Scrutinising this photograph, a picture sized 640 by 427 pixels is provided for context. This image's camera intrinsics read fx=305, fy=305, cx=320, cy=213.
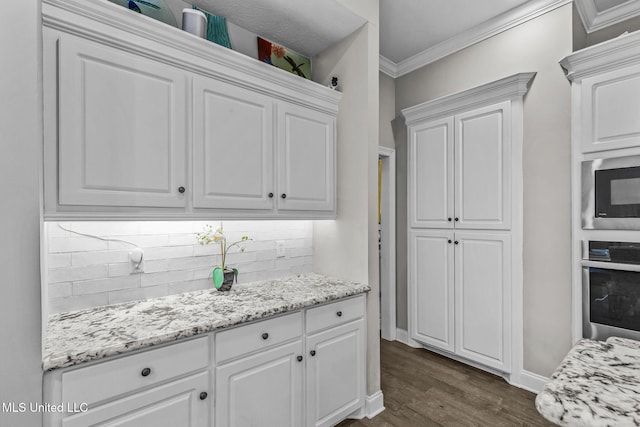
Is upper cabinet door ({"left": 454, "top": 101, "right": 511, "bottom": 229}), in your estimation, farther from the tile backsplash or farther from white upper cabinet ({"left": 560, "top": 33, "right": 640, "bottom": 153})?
the tile backsplash

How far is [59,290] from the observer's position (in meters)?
1.45

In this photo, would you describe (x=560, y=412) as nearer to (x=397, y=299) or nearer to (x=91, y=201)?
(x=91, y=201)

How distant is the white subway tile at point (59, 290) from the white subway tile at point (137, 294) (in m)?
0.18

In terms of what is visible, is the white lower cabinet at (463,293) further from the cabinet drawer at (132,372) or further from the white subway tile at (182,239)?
the cabinet drawer at (132,372)

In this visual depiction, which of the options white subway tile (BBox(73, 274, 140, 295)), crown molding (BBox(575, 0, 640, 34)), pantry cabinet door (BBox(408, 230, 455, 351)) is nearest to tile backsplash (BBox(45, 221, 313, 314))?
white subway tile (BBox(73, 274, 140, 295))

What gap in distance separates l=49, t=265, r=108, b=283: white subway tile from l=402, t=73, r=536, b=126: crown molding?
2907mm

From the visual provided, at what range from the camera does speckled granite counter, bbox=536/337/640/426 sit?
0.77 metres

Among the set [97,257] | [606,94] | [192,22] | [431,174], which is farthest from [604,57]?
[97,257]

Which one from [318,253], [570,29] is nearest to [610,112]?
[570,29]

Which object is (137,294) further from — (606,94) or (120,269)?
(606,94)

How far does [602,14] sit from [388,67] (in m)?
1.75

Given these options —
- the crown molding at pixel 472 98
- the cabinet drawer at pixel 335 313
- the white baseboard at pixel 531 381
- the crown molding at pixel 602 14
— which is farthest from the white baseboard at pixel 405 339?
the crown molding at pixel 602 14

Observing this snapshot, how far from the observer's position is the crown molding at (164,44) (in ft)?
4.16

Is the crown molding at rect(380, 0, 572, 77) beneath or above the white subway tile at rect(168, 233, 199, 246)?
above
